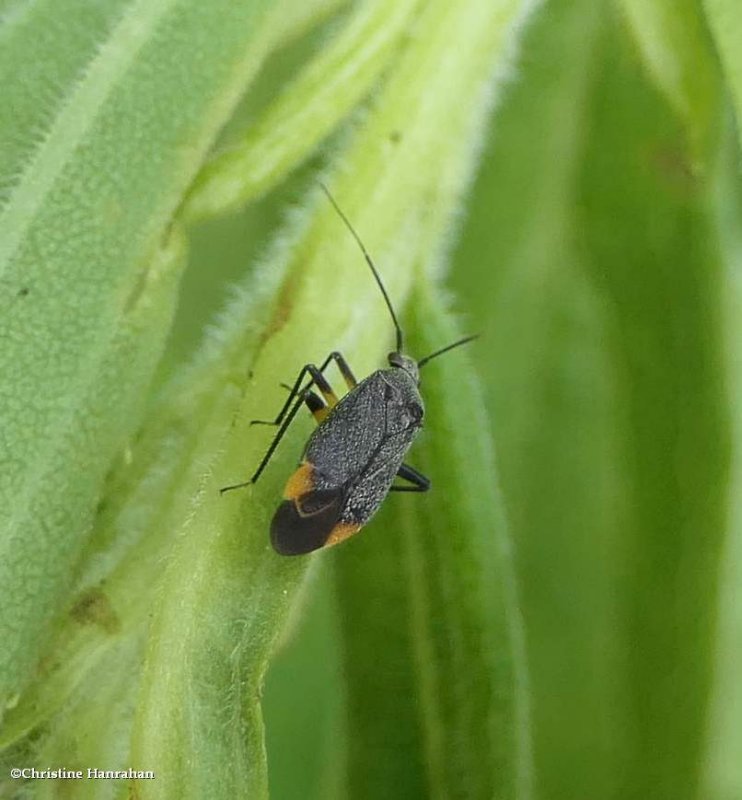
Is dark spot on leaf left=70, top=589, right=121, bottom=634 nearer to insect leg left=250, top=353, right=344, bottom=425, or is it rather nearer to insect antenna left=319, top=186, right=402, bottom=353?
insect leg left=250, top=353, right=344, bottom=425

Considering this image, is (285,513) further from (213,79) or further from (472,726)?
(213,79)

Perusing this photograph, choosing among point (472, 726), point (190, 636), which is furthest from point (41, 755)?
point (472, 726)

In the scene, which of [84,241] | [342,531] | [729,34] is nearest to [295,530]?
[342,531]

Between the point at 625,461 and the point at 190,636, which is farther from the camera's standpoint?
the point at 625,461

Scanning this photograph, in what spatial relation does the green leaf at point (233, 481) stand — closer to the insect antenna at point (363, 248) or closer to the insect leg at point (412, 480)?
the insect antenna at point (363, 248)

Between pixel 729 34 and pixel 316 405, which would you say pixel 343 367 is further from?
pixel 729 34

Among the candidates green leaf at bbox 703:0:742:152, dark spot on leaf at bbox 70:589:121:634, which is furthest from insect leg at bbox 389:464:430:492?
green leaf at bbox 703:0:742:152

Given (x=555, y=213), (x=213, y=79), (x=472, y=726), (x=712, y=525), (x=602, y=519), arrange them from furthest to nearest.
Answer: (x=555, y=213)
(x=602, y=519)
(x=712, y=525)
(x=472, y=726)
(x=213, y=79)
